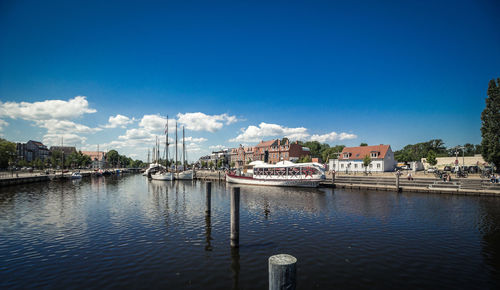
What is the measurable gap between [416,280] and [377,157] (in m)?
71.9

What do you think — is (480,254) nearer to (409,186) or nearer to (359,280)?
(359,280)

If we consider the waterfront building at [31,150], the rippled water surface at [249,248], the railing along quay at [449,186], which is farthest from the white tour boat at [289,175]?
the waterfront building at [31,150]

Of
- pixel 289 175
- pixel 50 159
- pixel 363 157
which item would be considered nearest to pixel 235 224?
pixel 289 175

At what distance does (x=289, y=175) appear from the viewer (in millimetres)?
48000

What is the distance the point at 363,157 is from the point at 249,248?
7353 centimetres

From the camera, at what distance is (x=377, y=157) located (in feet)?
244

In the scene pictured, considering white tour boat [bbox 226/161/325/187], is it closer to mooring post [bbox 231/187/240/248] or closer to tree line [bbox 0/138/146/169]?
mooring post [bbox 231/187/240/248]

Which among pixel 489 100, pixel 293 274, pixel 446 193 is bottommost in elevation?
pixel 446 193

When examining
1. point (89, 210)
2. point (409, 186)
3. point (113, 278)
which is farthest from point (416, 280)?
point (409, 186)

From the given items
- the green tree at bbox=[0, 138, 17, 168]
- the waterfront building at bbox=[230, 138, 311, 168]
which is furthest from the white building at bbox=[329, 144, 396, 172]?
the green tree at bbox=[0, 138, 17, 168]

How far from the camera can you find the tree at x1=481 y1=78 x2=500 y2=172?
44.2 metres

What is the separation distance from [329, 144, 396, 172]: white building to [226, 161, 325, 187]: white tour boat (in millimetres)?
34840

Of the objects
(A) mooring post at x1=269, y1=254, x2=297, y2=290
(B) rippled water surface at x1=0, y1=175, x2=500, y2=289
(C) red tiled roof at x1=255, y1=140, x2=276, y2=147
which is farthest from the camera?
(C) red tiled roof at x1=255, y1=140, x2=276, y2=147

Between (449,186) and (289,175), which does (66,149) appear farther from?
(449,186)
